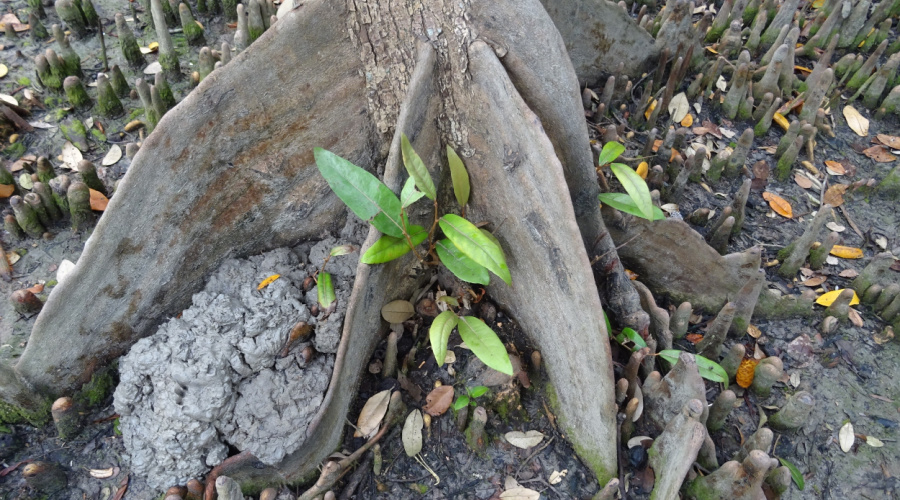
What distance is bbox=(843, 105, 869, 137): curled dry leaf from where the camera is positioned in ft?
16.2

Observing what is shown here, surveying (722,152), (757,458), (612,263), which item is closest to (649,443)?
(757,458)

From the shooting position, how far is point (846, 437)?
3.20 m

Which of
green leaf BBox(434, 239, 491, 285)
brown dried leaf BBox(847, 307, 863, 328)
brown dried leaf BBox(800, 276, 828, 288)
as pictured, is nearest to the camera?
green leaf BBox(434, 239, 491, 285)

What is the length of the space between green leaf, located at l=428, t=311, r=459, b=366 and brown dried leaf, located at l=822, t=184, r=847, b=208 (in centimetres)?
317

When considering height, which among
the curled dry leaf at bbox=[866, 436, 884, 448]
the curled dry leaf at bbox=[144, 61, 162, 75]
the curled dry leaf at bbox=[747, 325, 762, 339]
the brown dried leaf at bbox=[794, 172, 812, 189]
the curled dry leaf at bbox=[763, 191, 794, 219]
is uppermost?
the curled dry leaf at bbox=[144, 61, 162, 75]

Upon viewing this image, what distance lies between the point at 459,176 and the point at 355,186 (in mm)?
541

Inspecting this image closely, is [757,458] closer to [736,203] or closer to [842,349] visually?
[842,349]

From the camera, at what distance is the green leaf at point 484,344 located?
2.68 metres

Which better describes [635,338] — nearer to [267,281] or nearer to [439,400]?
[439,400]

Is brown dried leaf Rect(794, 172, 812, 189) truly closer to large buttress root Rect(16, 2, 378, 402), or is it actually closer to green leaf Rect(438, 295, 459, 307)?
green leaf Rect(438, 295, 459, 307)

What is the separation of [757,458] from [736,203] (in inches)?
76.1

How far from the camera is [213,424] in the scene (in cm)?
280

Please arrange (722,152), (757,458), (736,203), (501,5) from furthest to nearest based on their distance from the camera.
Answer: (722,152) < (736,203) < (501,5) < (757,458)

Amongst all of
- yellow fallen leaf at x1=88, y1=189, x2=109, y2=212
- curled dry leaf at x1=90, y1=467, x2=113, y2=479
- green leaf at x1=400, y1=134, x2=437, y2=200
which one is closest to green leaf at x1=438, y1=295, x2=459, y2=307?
green leaf at x1=400, y1=134, x2=437, y2=200
